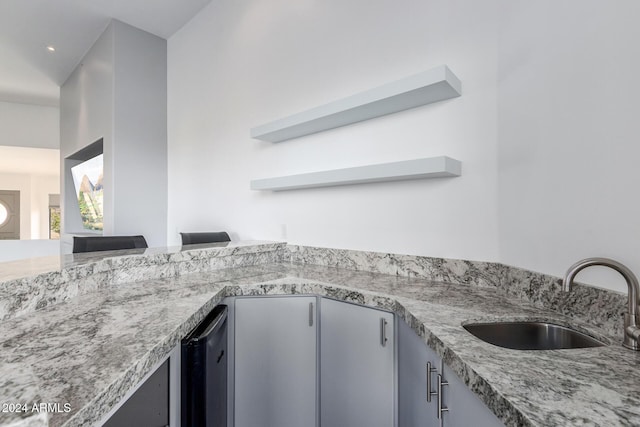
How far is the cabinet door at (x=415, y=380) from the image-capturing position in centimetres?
101

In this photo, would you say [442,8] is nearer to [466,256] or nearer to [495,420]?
[466,256]

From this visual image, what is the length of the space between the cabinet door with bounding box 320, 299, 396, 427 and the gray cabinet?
0.06 metres

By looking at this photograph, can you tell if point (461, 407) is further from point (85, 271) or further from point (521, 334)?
point (85, 271)

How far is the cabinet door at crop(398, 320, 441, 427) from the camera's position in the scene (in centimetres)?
101

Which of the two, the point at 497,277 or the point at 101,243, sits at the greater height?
the point at 101,243

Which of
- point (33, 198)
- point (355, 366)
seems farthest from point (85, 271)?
point (33, 198)

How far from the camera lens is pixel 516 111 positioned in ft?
4.55

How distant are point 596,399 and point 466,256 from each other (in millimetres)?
1065

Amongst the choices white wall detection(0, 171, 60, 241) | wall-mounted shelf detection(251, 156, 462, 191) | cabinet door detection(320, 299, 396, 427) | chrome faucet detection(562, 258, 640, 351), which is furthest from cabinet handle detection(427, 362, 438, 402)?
white wall detection(0, 171, 60, 241)

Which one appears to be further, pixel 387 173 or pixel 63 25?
pixel 63 25

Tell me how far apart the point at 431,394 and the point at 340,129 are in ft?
5.45

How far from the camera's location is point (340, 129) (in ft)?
7.10

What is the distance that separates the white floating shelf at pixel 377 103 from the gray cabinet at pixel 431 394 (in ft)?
3.76

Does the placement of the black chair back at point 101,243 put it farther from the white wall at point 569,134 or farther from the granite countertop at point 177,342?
the white wall at point 569,134
